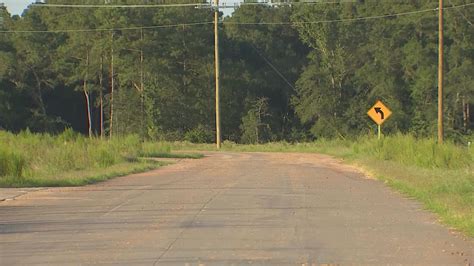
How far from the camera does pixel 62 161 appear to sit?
Answer: 2730cm

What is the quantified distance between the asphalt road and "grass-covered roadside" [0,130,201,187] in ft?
8.54

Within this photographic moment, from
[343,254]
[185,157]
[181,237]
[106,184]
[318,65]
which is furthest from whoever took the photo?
[318,65]

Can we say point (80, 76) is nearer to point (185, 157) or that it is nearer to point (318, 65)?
point (318, 65)

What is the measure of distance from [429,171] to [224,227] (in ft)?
43.9

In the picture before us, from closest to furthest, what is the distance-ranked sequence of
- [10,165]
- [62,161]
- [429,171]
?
[10,165]
[429,171]
[62,161]

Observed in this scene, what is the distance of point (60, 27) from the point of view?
76875mm

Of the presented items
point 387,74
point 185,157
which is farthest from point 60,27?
point 185,157

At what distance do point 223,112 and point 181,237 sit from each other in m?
64.6

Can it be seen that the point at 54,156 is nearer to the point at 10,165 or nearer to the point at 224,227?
the point at 10,165

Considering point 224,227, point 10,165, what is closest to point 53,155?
point 10,165

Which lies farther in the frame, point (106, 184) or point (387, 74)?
point (387, 74)

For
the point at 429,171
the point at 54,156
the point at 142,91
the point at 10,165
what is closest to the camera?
the point at 10,165

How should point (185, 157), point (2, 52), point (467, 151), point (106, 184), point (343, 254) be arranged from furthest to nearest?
point (2, 52), point (185, 157), point (467, 151), point (106, 184), point (343, 254)

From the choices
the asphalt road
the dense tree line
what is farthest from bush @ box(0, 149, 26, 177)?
the dense tree line
